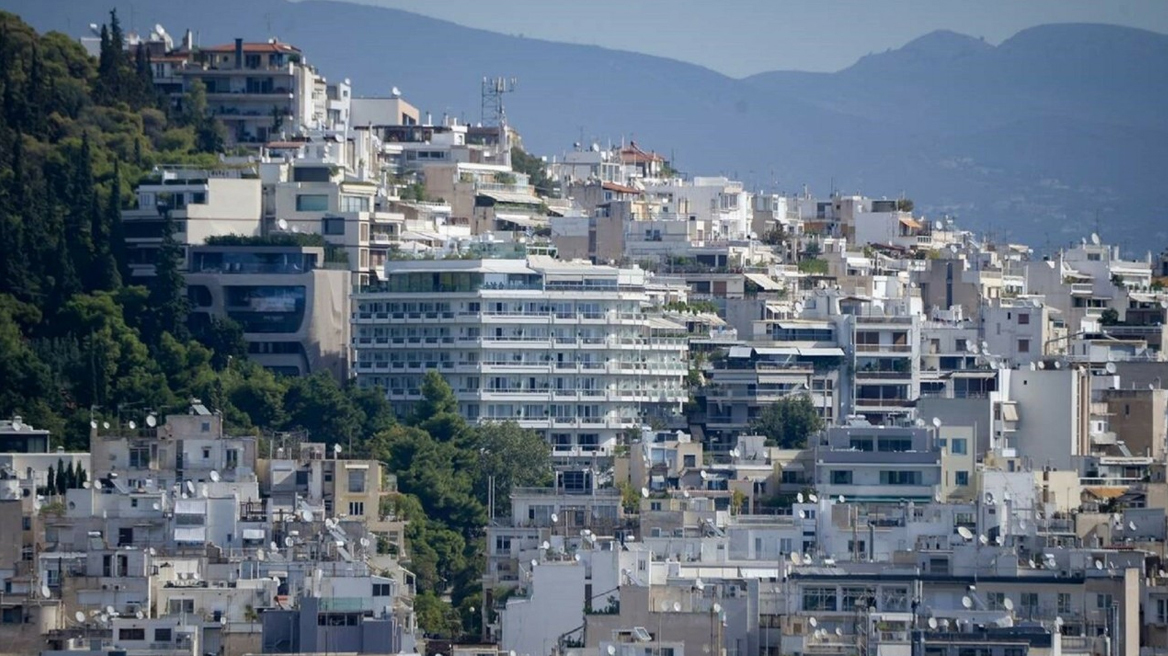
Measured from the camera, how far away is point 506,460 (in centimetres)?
8356

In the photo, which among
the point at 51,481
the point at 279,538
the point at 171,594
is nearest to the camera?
the point at 171,594

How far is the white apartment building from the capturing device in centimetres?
9100

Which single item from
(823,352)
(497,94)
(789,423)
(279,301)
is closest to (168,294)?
(279,301)

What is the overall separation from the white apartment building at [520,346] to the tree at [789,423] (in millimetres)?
3144

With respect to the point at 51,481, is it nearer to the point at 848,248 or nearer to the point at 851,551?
the point at 851,551

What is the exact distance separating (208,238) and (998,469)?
71.4 feet

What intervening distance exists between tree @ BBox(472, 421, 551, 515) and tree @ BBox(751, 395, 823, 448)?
5027 mm

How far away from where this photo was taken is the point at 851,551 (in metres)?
70.2

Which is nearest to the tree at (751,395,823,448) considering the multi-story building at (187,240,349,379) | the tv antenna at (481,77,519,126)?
the multi-story building at (187,240,349,379)

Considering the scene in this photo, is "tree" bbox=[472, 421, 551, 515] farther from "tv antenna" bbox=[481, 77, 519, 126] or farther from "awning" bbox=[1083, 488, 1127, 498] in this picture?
"tv antenna" bbox=[481, 77, 519, 126]

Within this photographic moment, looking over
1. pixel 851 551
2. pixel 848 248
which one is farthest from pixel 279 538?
pixel 848 248

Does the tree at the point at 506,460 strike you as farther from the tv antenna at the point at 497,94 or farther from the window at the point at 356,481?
the tv antenna at the point at 497,94

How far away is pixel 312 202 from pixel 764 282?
14.3m

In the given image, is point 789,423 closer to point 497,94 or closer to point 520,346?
point 520,346
